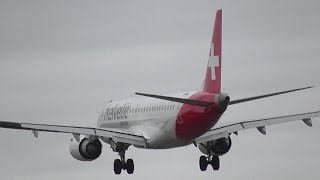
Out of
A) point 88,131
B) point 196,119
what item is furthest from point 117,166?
point 196,119

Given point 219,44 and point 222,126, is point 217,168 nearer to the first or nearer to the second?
point 222,126

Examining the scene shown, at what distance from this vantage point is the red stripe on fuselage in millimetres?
101250

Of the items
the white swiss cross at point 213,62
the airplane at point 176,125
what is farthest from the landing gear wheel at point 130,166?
the white swiss cross at point 213,62

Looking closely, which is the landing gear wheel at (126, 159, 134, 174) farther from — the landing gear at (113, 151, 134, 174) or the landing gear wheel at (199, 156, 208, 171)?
the landing gear wheel at (199, 156, 208, 171)

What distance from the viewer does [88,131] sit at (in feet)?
352

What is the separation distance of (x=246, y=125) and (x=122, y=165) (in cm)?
1105

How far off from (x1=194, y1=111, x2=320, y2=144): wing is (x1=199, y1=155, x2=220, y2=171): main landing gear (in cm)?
355

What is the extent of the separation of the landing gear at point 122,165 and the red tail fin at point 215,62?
12.0 m

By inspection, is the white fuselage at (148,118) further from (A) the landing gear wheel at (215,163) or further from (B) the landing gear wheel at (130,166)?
(A) the landing gear wheel at (215,163)

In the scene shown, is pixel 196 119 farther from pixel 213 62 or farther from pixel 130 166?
pixel 130 166

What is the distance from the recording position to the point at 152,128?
10925 centimetres

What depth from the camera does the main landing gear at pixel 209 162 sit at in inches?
4402

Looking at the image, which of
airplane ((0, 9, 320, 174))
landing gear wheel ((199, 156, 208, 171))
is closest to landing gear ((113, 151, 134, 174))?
airplane ((0, 9, 320, 174))

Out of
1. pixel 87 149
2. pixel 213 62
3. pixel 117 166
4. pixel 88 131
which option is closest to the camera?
pixel 213 62
